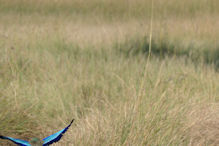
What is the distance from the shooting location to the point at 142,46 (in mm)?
3648

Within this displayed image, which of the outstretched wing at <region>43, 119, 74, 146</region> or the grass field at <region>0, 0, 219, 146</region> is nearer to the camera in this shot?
the outstretched wing at <region>43, 119, 74, 146</region>

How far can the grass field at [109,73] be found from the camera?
1.65m

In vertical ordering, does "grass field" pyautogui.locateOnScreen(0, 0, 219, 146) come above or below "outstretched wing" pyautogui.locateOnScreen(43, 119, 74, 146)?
below

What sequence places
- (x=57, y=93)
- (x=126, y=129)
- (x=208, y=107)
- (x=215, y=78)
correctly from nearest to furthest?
1. (x=126, y=129)
2. (x=208, y=107)
3. (x=57, y=93)
4. (x=215, y=78)

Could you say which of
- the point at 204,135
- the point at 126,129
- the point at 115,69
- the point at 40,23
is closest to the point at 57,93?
the point at 115,69

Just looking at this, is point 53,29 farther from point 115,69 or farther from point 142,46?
point 115,69

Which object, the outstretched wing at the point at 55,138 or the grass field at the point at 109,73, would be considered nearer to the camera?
the outstretched wing at the point at 55,138

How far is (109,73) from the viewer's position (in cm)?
268

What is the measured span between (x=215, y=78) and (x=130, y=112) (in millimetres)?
1371

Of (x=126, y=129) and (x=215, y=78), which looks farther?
(x=215, y=78)

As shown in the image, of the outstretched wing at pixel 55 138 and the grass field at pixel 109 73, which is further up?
the outstretched wing at pixel 55 138

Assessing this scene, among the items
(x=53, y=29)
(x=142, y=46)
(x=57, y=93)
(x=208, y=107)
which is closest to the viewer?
(x=208, y=107)

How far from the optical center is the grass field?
165 centimetres

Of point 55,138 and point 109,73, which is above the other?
point 55,138
